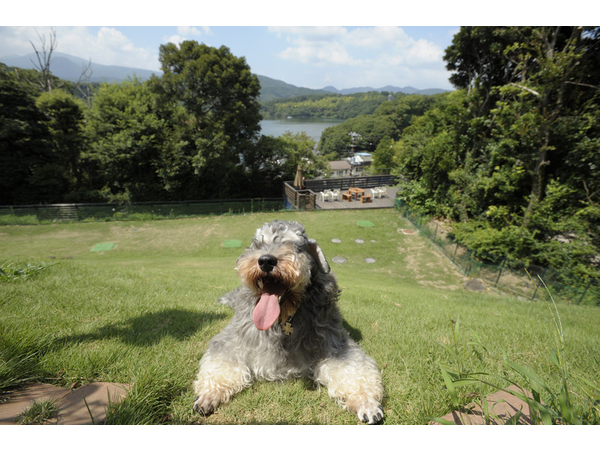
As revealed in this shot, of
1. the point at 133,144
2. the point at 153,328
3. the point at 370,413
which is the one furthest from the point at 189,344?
the point at 133,144

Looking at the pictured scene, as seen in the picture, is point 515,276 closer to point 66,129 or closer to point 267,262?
point 267,262

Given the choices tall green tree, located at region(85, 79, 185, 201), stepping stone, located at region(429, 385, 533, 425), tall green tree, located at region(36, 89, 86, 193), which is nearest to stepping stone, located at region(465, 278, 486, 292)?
stepping stone, located at region(429, 385, 533, 425)

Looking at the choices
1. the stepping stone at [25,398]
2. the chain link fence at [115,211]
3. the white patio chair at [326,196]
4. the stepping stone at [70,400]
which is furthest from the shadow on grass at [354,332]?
the white patio chair at [326,196]

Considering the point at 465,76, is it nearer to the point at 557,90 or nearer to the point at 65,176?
the point at 557,90

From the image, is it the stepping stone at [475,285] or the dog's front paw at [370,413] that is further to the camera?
the stepping stone at [475,285]

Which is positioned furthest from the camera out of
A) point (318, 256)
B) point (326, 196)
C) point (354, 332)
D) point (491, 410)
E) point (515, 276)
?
point (326, 196)

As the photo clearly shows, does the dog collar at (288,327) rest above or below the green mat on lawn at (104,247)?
above

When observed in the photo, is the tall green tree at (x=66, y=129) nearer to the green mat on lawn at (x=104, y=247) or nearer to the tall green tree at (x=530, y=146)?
the green mat on lawn at (x=104, y=247)
